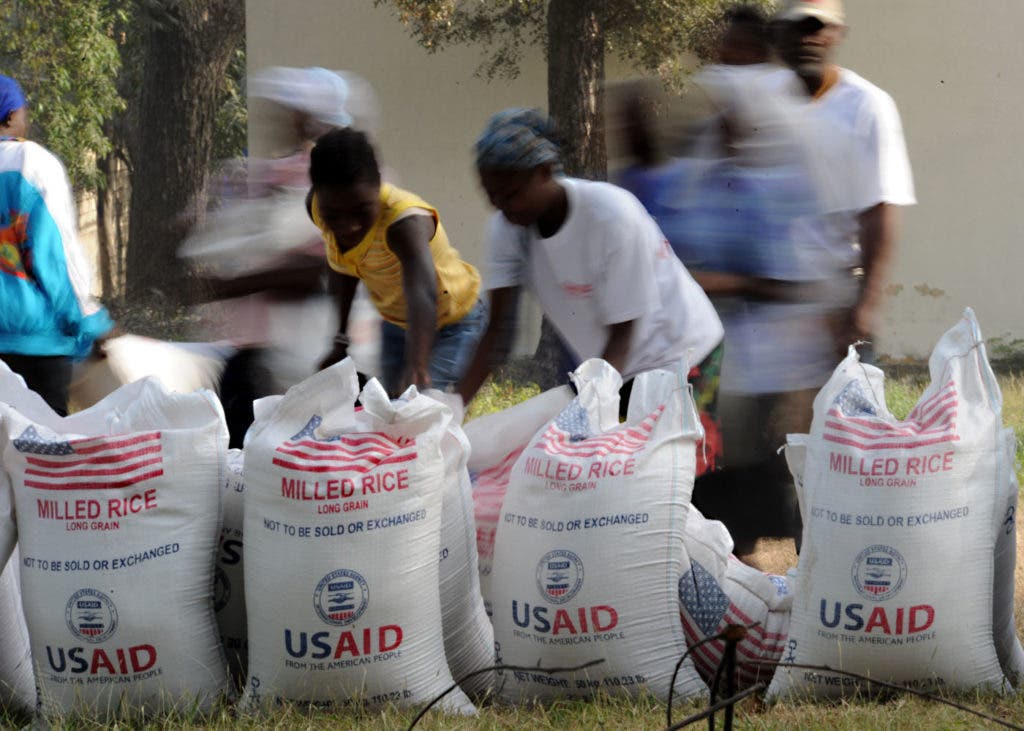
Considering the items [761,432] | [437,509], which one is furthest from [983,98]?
[437,509]

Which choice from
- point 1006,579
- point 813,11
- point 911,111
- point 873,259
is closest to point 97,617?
point 1006,579

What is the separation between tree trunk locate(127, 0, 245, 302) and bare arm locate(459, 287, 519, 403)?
1106 cm

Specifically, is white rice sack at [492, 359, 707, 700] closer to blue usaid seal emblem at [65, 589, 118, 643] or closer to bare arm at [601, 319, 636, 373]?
bare arm at [601, 319, 636, 373]

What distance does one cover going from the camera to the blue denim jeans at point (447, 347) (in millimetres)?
4234

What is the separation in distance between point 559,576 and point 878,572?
25.3 inches

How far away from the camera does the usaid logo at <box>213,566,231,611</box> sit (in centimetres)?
334

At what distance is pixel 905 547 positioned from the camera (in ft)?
9.83

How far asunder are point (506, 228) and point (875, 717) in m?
1.74

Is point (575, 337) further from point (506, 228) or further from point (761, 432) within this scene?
point (761, 432)

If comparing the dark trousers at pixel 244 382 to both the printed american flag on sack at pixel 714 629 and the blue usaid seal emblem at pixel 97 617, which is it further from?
the printed american flag on sack at pixel 714 629

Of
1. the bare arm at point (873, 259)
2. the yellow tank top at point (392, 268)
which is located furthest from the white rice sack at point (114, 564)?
the bare arm at point (873, 259)

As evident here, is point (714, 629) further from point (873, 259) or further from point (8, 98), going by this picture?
point (8, 98)

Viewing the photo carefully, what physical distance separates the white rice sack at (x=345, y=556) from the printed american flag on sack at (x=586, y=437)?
0.94 feet

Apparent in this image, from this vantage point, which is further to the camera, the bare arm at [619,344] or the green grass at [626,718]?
the bare arm at [619,344]
